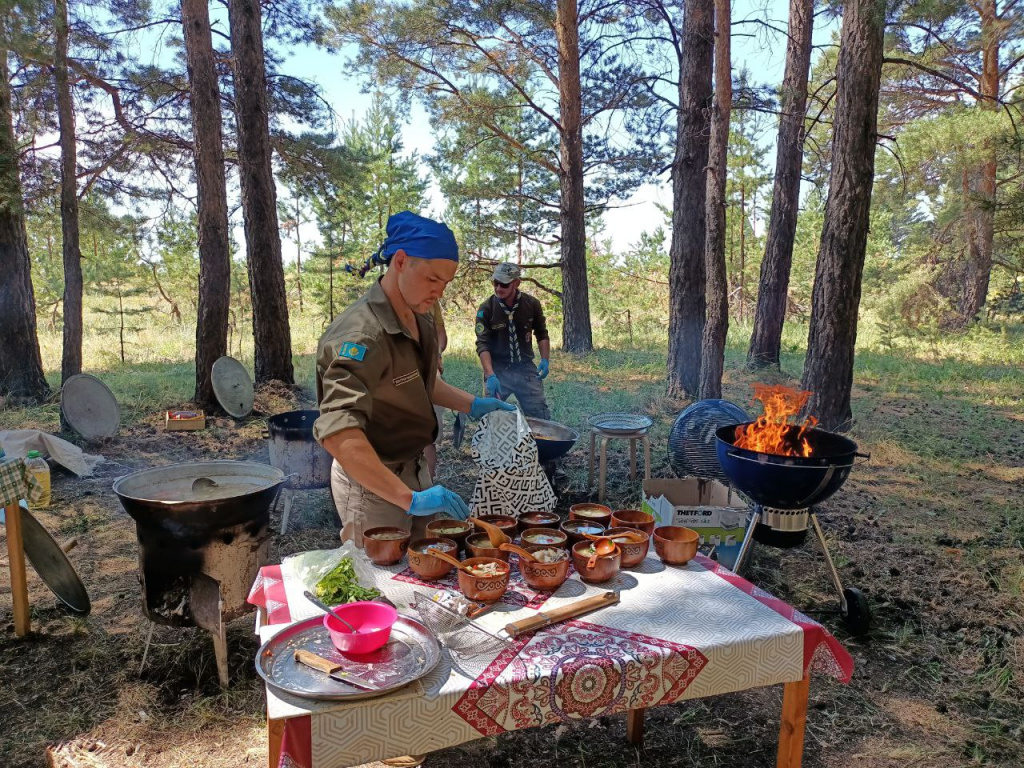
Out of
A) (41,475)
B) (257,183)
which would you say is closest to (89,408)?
(41,475)

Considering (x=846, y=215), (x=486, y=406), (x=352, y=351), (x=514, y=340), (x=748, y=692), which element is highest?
(x=846, y=215)

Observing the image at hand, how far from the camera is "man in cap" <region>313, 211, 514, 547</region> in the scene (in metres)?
2.39

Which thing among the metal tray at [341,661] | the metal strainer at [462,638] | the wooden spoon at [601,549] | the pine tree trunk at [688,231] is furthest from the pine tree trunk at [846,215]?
the metal tray at [341,661]

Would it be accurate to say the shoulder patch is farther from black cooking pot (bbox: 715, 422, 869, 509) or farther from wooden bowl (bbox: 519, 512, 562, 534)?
black cooking pot (bbox: 715, 422, 869, 509)

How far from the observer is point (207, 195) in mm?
8898

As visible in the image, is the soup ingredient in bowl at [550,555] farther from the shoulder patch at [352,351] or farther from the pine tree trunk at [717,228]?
the pine tree trunk at [717,228]

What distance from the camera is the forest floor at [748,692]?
2854mm

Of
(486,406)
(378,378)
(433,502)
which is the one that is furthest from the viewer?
(486,406)

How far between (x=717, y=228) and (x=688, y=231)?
601mm

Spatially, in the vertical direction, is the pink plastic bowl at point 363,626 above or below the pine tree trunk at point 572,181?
below

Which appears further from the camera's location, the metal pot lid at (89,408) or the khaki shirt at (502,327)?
the metal pot lid at (89,408)

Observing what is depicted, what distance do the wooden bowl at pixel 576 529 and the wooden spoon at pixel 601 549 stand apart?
109 millimetres

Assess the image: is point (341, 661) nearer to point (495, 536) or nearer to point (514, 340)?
point (495, 536)

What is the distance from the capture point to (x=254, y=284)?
9781 mm
